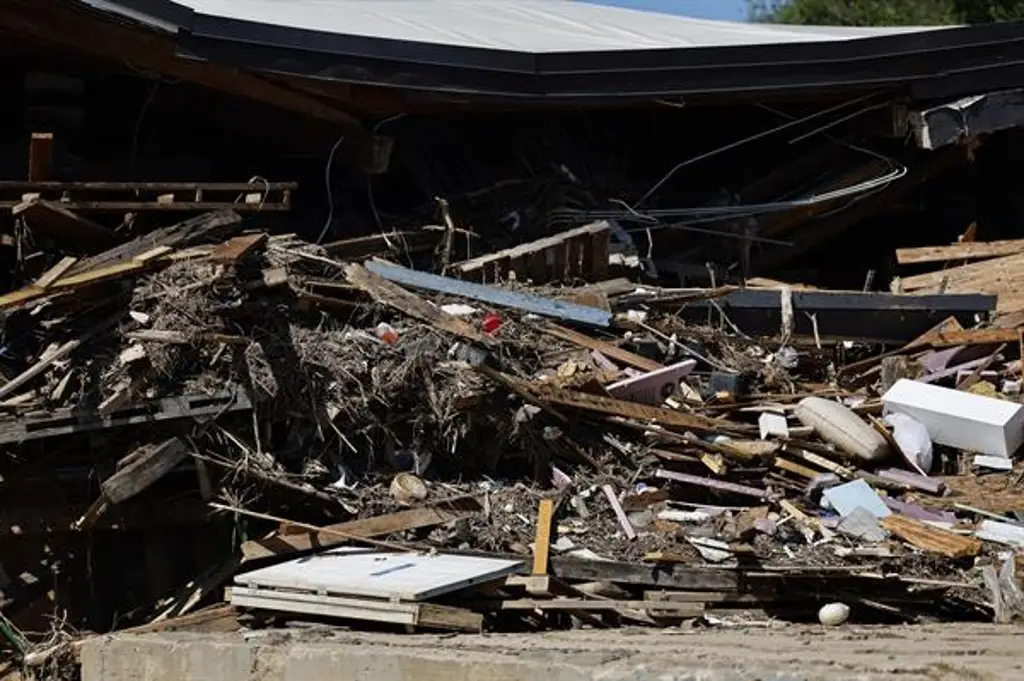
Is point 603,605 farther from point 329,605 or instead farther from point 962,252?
point 962,252

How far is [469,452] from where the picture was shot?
8398 mm

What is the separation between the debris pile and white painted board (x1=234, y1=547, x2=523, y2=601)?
0.07 feet

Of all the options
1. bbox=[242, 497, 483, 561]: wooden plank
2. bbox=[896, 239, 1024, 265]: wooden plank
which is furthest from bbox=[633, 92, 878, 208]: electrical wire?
bbox=[242, 497, 483, 561]: wooden plank

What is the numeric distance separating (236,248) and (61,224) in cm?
105

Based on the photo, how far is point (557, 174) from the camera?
A: 420 inches

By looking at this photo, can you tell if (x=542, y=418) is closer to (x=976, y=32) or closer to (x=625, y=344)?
(x=625, y=344)

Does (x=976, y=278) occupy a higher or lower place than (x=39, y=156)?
lower

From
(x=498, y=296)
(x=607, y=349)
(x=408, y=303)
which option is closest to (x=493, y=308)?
(x=498, y=296)

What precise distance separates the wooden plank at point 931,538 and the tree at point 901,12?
839 inches

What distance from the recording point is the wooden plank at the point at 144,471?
7562 millimetres

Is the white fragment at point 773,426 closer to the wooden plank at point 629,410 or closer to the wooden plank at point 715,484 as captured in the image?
the wooden plank at point 629,410

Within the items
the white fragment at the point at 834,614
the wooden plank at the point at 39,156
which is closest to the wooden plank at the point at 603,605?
the white fragment at the point at 834,614

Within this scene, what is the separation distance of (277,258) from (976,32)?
5602 mm

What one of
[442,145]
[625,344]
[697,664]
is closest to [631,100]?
[442,145]
